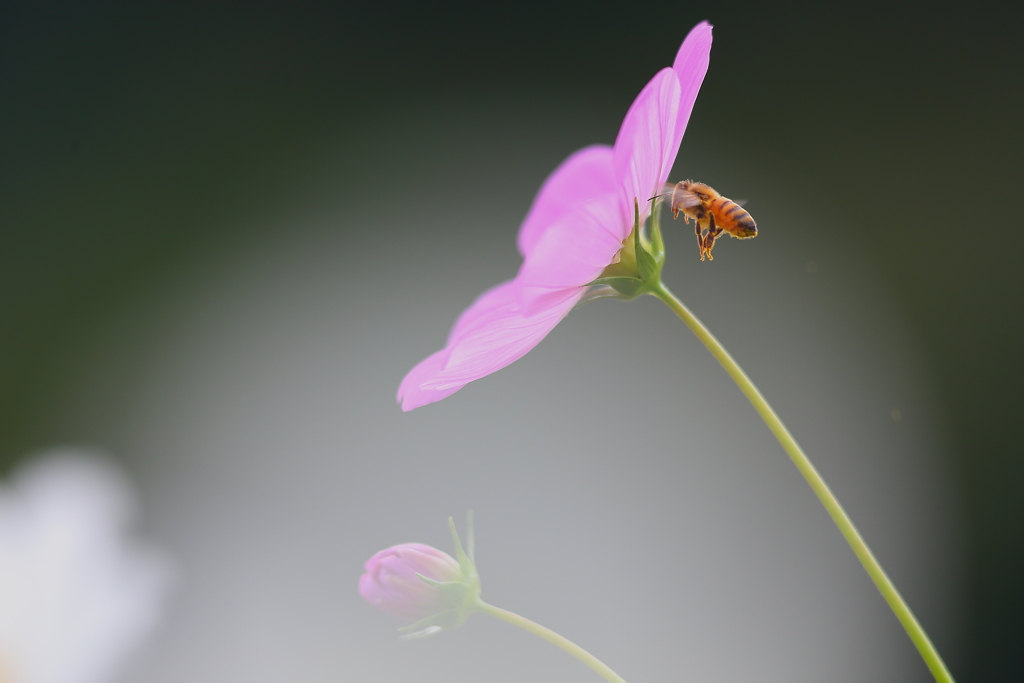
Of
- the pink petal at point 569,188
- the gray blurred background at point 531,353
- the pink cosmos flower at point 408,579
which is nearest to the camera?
the pink petal at point 569,188

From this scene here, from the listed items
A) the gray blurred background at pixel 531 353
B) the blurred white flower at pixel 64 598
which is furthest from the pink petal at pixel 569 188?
the gray blurred background at pixel 531 353

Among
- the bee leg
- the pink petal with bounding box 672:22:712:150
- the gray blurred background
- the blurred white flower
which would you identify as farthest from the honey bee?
the gray blurred background

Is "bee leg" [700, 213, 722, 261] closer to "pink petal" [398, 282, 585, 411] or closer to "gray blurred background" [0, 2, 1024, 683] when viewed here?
"pink petal" [398, 282, 585, 411]

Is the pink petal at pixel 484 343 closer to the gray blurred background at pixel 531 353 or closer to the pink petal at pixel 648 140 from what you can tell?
the pink petal at pixel 648 140

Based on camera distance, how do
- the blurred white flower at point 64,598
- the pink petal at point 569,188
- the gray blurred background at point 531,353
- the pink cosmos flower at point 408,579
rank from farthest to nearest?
the gray blurred background at point 531,353
the blurred white flower at point 64,598
the pink cosmos flower at point 408,579
the pink petal at point 569,188

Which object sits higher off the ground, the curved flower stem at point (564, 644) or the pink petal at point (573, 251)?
the pink petal at point (573, 251)

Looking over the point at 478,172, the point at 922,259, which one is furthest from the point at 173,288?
the point at 922,259

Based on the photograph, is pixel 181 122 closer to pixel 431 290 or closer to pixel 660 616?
pixel 431 290
